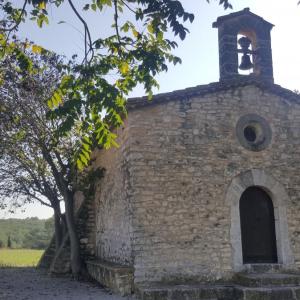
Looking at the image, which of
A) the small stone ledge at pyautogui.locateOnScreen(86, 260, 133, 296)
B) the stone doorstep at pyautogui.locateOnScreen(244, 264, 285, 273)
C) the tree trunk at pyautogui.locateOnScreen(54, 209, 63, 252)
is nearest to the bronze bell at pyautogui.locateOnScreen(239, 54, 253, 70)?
the stone doorstep at pyautogui.locateOnScreen(244, 264, 285, 273)

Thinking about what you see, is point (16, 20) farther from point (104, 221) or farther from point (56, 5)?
point (104, 221)

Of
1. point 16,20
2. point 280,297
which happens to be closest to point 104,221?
point 280,297

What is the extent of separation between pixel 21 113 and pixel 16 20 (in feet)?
25.5

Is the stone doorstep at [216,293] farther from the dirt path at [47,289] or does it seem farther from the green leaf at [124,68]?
the green leaf at [124,68]

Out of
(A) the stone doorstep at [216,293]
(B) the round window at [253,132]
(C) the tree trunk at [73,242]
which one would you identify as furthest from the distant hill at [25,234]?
(A) the stone doorstep at [216,293]

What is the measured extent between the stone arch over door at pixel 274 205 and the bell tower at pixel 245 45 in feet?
7.93

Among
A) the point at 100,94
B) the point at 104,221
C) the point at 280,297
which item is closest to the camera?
the point at 100,94

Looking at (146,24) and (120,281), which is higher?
(146,24)

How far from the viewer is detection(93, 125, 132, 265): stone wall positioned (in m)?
9.40

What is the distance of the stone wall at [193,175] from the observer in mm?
8734

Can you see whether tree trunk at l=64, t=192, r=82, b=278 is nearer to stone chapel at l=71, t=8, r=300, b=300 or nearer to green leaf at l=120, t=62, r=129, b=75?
stone chapel at l=71, t=8, r=300, b=300

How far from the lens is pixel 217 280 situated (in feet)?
29.1

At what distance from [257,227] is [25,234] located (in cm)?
3426

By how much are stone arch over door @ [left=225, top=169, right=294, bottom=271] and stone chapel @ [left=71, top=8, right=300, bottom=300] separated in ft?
0.07
